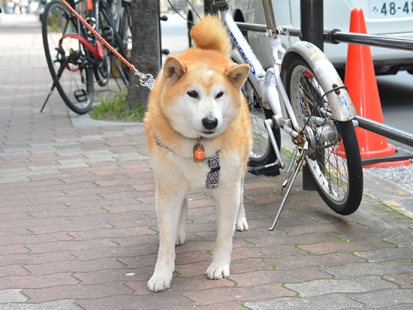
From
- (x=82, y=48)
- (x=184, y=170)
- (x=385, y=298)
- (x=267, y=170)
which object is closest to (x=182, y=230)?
(x=184, y=170)

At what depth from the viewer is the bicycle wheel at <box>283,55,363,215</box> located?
3939 mm

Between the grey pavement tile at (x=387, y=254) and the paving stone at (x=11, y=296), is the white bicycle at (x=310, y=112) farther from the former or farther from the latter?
the paving stone at (x=11, y=296)

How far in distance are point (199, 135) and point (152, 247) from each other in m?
0.90

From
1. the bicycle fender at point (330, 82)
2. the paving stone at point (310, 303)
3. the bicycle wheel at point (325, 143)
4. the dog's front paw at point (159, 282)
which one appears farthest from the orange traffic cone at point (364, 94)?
the dog's front paw at point (159, 282)

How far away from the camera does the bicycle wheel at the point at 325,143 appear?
3.94 metres

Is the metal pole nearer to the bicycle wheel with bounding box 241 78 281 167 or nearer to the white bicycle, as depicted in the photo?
the white bicycle

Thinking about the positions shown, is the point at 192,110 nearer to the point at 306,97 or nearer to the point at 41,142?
the point at 306,97

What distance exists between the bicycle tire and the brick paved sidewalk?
0.21 meters

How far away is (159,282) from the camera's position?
3.31 meters

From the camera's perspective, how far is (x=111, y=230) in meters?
4.21

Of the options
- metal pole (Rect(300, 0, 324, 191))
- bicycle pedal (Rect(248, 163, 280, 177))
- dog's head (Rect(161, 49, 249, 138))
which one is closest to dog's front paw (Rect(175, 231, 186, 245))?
dog's head (Rect(161, 49, 249, 138))

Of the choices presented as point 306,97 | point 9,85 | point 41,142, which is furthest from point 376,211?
point 9,85

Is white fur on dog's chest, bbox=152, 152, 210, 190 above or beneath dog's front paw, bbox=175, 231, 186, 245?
above

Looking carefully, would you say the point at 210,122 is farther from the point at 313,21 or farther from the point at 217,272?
the point at 313,21
